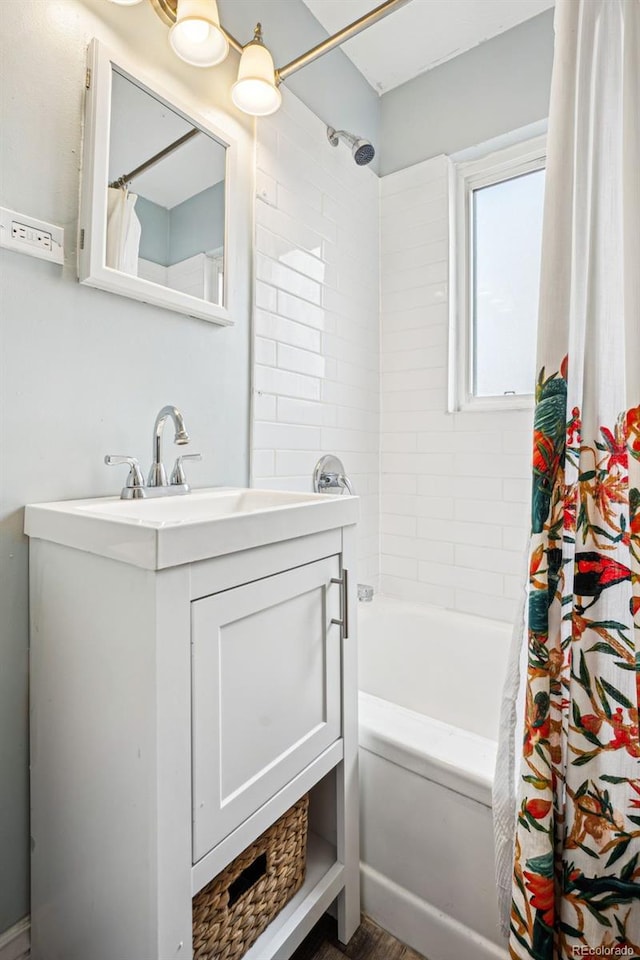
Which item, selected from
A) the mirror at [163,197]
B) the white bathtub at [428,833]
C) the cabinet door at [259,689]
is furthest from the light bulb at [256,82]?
the white bathtub at [428,833]

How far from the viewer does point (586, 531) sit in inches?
31.4

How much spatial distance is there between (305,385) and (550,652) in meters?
1.21

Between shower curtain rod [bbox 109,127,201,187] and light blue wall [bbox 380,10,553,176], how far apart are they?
1184 mm

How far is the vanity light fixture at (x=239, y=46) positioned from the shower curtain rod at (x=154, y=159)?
15 centimetres

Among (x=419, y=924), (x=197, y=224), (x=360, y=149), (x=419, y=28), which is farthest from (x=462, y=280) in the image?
(x=419, y=924)

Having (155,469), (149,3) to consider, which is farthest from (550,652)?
(149,3)

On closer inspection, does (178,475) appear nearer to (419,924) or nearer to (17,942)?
(17,942)

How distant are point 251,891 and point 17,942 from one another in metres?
0.48

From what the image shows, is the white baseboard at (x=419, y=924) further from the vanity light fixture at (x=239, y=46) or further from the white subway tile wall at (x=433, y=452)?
the vanity light fixture at (x=239, y=46)

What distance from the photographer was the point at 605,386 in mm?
802

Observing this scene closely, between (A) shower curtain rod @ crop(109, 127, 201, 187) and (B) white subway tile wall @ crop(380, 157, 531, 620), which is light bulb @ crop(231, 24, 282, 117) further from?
(B) white subway tile wall @ crop(380, 157, 531, 620)

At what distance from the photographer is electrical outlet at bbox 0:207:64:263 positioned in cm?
93

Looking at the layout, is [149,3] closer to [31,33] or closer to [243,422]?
[31,33]

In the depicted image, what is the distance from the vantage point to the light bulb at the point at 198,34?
3.65 feet
